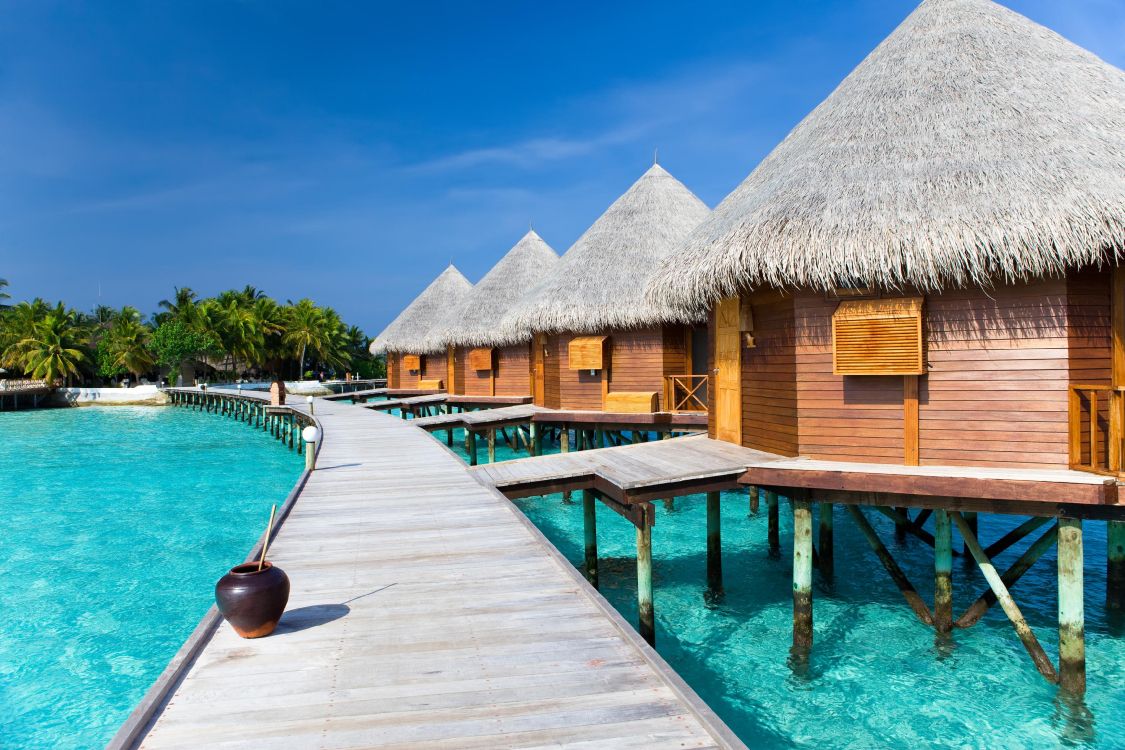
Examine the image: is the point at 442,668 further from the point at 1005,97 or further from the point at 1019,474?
the point at 1005,97

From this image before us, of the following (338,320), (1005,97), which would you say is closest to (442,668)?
(1005,97)

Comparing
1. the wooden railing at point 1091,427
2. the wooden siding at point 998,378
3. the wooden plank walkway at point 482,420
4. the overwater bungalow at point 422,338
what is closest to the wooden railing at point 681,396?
the wooden plank walkway at point 482,420

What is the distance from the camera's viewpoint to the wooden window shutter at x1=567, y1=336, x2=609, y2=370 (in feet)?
53.8

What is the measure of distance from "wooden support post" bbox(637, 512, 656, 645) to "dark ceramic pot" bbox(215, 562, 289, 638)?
422 cm

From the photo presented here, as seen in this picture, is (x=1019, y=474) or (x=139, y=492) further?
(x=139, y=492)

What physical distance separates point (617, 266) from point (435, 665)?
14602mm

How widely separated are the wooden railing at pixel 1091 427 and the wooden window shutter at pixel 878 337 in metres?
1.37

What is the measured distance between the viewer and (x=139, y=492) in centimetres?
1712

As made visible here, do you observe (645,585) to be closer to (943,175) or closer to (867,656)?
(867,656)

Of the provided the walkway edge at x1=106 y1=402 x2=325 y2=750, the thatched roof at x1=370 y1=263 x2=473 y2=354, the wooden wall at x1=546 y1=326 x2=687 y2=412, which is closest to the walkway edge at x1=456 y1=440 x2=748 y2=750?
the walkway edge at x1=106 y1=402 x2=325 y2=750

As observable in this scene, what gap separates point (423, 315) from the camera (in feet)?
103

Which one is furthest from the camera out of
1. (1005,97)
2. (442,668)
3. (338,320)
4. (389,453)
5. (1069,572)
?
(338,320)

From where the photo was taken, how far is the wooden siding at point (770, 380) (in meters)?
8.45

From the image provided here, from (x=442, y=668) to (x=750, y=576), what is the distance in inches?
288
